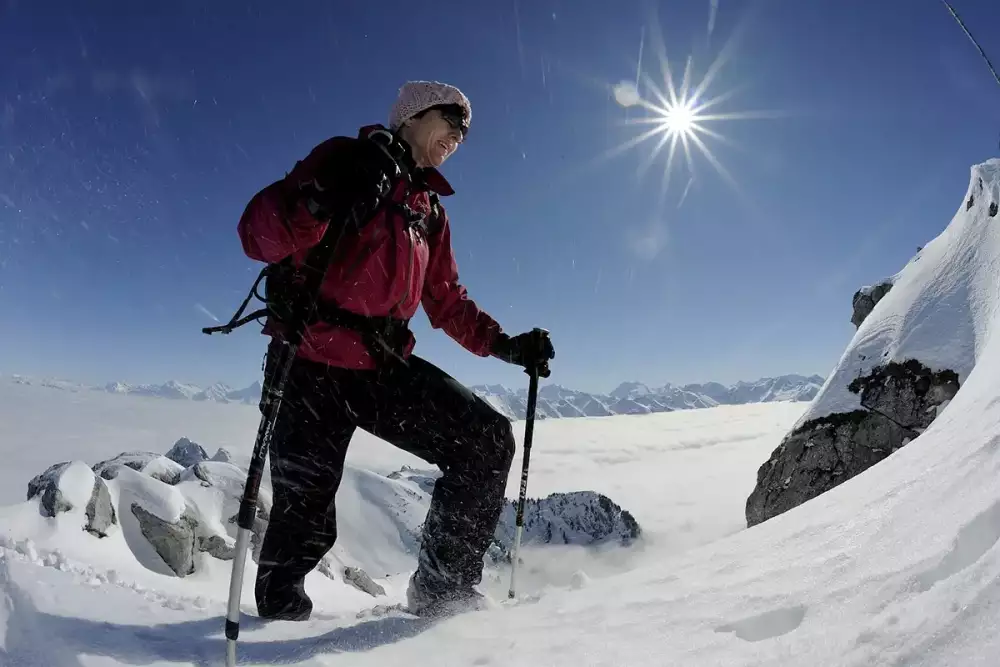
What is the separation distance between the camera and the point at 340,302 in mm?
3139

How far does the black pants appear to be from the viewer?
3.20 m

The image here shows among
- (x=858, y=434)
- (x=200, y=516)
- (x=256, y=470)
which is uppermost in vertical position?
(x=858, y=434)

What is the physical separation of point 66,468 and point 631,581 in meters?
8.88

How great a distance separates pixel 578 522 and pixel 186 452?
22322mm

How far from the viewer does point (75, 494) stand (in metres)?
7.35

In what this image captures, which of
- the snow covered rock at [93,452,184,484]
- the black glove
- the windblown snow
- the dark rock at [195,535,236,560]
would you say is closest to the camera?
the windblown snow

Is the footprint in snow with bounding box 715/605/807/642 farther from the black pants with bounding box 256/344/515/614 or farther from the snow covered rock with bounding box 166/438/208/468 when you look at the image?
the snow covered rock with bounding box 166/438/208/468

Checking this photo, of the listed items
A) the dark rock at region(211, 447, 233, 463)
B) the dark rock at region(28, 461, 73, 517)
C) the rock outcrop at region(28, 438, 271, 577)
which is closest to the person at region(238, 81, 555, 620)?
the rock outcrop at region(28, 438, 271, 577)

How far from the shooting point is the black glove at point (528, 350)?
13.1 feet

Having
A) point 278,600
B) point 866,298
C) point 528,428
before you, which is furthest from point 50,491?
point 866,298

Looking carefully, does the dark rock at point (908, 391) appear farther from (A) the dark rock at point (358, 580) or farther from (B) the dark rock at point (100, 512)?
(B) the dark rock at point (100, 512)

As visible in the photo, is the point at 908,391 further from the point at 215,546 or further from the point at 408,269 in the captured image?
the point at 215,546

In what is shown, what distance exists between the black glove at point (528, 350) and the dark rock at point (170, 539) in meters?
9.09

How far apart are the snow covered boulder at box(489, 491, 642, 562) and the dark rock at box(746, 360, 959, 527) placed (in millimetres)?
17116
